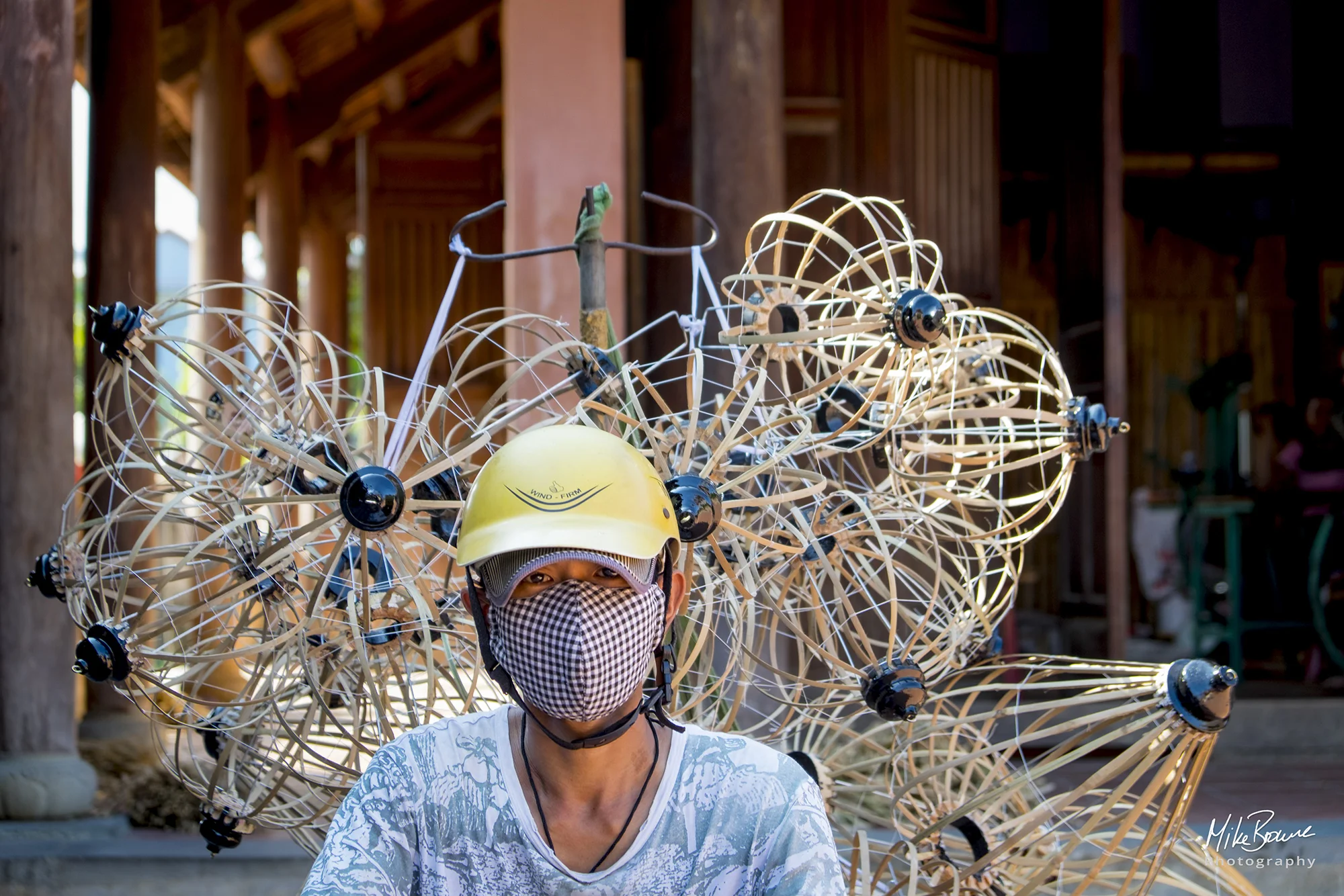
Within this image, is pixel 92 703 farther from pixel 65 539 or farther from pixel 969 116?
pixel 969 116

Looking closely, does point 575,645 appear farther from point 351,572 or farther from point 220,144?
point 220,144

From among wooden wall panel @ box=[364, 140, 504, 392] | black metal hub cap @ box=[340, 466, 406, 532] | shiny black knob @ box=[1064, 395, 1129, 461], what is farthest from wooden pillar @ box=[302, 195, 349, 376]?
black metal hub cap @ box=[340, 466, 406, 532]

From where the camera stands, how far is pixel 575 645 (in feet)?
4.17

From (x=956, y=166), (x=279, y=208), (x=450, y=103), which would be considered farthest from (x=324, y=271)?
(x=956, y=166)

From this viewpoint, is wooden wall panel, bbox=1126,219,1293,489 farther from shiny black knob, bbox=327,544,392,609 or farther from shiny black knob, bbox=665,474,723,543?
shiny black knob, bbox=665,474,723,543

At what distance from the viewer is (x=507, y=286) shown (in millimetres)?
3859

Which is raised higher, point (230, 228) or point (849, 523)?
point (230, 228)

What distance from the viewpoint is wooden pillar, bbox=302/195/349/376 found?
1238 cm

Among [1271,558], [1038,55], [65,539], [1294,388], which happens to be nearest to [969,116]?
[1038,55]

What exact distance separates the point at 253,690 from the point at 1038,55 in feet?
19.1

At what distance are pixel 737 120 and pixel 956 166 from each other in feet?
5.43

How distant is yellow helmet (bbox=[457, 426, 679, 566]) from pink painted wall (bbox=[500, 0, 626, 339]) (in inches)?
94.4

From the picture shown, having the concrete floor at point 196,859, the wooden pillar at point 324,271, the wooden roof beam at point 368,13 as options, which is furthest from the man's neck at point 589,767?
the wooden pillar at point 324,271

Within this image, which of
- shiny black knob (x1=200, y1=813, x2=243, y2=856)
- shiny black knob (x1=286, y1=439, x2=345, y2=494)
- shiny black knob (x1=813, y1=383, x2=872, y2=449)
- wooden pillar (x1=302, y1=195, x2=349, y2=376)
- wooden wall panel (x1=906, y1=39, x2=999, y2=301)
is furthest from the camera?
wooden pillar (x1=302, y1=195, x2=349, y2=376)
